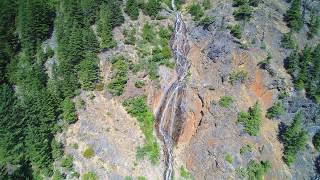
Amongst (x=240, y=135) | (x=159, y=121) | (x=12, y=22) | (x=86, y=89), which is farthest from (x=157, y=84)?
(x=12, y=22)

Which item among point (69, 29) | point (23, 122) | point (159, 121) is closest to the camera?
point (23, 122)

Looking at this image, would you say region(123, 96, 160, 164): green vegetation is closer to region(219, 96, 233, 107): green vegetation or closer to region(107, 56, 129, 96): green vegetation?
region(107, 56, 129, 96): green vegetation

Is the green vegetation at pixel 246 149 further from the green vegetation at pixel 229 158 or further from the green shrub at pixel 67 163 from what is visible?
the green shrub at pixel 67 163

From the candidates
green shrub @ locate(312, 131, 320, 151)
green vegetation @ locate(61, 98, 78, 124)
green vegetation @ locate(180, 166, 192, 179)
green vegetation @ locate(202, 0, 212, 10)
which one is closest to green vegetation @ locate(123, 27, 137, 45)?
green vegetation @ locate(202, 0, 212, 10)

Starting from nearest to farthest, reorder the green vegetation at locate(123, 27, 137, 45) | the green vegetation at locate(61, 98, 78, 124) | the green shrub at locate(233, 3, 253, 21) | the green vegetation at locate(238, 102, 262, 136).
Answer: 1. the green vegetation at locate(238, 102, 262, 136)
2. the green vegetation at locate(61, 98, 78, 124)
3. the green shrub at locate(233, 3, 253, 21)
4. the green vegetation at locate(123, 27, 137, 45)

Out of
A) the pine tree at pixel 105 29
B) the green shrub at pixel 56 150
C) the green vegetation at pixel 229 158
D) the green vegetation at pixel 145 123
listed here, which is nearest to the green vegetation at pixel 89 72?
the pine tree at pixel 105 29

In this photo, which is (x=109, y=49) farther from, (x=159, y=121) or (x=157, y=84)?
(x=159, y=121)

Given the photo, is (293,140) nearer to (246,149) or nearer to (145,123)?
(246,149)
